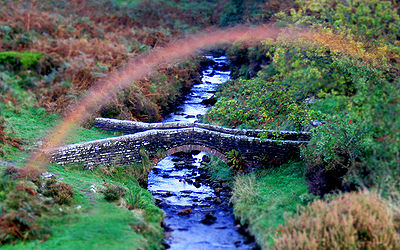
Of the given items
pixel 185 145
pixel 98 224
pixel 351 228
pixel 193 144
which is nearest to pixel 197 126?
pixel 193 144

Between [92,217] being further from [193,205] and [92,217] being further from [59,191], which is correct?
[193,205]

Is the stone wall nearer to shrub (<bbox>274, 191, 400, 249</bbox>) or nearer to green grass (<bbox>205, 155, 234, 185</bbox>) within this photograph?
green grass (<bbox>205, 155, 234, 185</bbox>)

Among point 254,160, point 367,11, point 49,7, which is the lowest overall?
point 254,160

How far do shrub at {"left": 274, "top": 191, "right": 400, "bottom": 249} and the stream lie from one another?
11.9 ft

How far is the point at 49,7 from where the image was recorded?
2072 inches

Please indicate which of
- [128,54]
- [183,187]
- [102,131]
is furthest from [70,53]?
[183,187]

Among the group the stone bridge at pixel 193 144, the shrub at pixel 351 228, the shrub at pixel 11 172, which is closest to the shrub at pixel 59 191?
the shrub at pixel 11 172

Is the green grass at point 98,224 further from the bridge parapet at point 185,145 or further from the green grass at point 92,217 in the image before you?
the bridge parapet at point 185,145

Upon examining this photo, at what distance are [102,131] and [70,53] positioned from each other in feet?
46.9

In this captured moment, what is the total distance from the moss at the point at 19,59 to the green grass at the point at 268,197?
20980 mm

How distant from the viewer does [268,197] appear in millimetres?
20516

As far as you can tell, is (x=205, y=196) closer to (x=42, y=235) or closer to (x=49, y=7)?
(x=42, y=235)

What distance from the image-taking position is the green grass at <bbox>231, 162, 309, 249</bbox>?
1817 centimetres

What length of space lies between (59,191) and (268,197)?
8759mm
